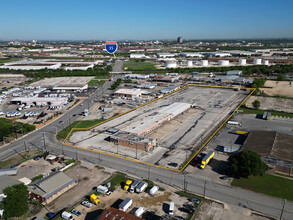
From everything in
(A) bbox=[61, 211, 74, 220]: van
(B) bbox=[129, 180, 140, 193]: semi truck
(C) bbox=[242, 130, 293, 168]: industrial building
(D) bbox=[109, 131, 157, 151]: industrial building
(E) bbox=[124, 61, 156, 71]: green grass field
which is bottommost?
(A) bbox=[61, 211, 74, 220]: van

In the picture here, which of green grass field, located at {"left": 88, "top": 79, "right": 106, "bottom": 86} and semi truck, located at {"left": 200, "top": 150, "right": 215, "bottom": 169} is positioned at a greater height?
green grass field, located at {"left": 88, "top": 79, "right": 106, "bottom": 86}

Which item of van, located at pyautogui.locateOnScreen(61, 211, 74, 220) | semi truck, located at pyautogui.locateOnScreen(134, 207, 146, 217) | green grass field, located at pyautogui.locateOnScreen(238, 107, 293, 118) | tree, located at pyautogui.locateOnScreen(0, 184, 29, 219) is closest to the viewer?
tree, located at pyautogui.locateOnScreen(0, 184, 29, 219)

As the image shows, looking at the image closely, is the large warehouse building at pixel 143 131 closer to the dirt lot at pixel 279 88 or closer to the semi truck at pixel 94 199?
the semi truck at pixel 94 199

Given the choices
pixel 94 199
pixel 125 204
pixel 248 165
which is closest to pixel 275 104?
pixel 248 165

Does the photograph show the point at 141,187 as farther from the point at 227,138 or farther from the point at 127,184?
the point at 227,138

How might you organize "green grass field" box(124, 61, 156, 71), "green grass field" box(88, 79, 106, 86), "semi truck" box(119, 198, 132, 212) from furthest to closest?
"green grass field" box(124, 61, 156, 71) → "green grass field" box(88, 79, 106, 86) → "semi truck" box(119, 198, 132, 212)

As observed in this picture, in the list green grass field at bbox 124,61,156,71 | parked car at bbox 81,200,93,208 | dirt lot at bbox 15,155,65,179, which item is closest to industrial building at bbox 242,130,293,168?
parked car at bbox 81,200,93,208

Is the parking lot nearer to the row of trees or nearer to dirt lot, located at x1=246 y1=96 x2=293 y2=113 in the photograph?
dirt lot, located at x1=246 y1=96 x2=293 y2=113
